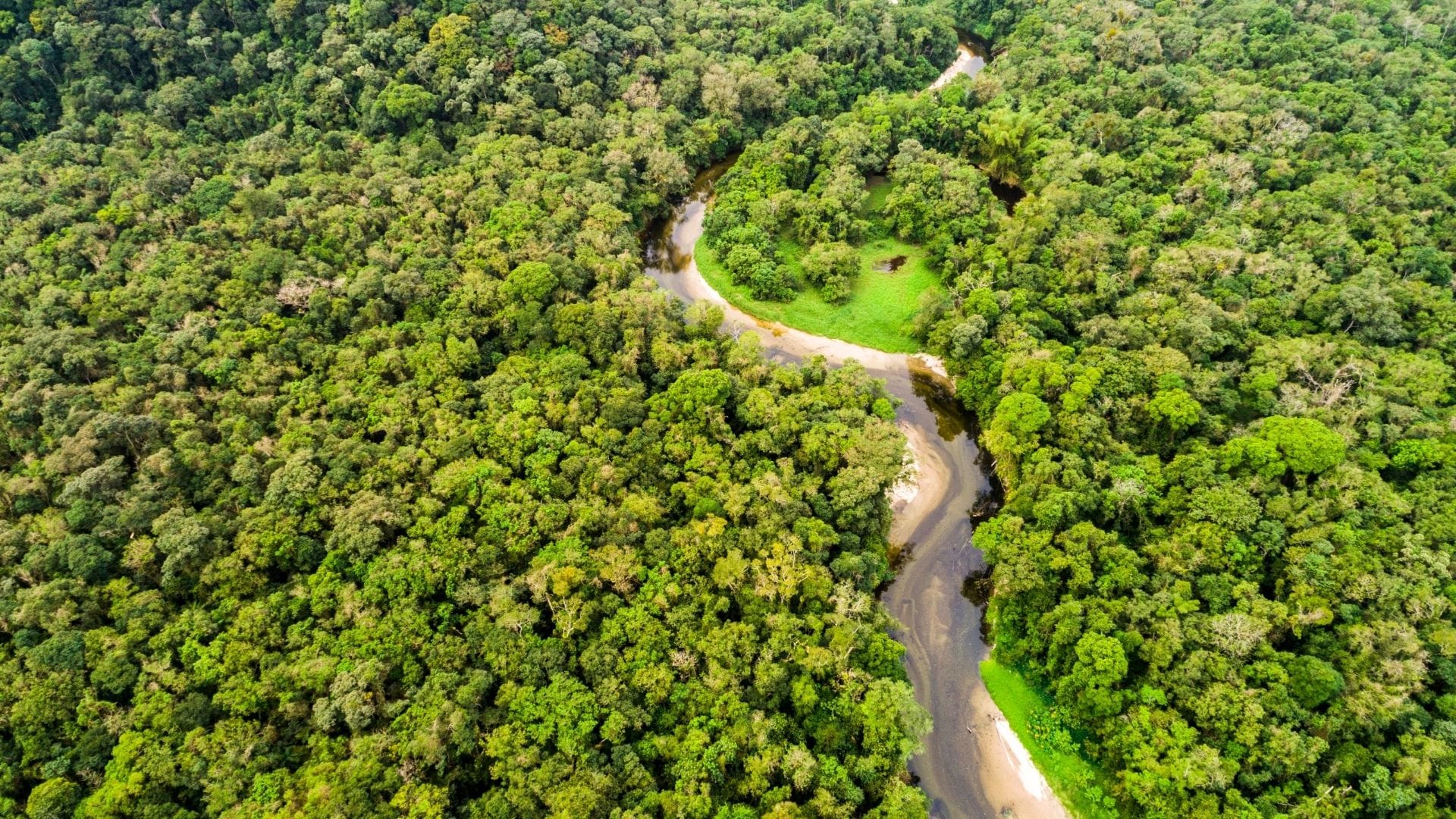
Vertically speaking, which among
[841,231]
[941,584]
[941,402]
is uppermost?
[841,231]

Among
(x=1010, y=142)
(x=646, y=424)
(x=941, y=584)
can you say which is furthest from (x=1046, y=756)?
(x=1010, y=142)

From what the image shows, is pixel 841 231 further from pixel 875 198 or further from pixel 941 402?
pixel 941 402

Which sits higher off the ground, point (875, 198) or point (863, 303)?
point (875, 198)

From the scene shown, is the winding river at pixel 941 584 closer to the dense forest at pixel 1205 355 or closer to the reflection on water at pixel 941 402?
the reflection on water at pixel 941 402

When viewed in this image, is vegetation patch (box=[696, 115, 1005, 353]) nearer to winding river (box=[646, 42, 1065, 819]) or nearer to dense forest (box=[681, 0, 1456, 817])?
dense forest (box=[681, 0, 1456, 817])

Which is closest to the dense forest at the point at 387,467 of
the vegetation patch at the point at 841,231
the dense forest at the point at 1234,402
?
the vegetation patch at the point at 841,231
